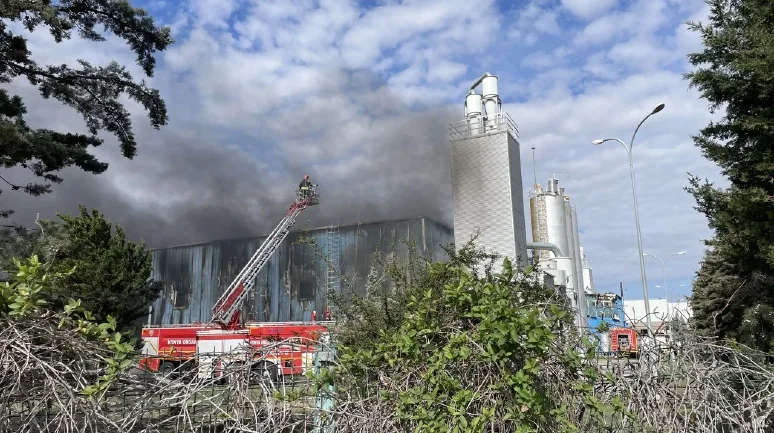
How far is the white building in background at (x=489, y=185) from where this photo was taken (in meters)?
24.6

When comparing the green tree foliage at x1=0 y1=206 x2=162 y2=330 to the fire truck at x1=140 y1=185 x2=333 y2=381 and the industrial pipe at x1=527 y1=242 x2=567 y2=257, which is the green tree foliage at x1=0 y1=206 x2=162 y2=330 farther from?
the industrial pipe at x1=527 y1=242 x2=567 y2=257

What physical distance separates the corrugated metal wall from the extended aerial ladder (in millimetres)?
1961

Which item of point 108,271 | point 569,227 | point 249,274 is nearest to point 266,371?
point 108,271

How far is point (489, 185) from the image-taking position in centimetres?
2530

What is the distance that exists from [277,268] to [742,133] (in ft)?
128

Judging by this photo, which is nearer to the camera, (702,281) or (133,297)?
(133,297)

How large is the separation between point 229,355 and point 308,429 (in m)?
0.99

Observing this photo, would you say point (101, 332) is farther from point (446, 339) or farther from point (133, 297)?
point (133, 297)

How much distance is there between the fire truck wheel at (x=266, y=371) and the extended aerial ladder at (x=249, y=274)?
2115 cm

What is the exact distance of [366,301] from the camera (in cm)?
993

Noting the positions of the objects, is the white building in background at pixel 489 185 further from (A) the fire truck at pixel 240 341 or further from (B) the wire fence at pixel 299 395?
(B) the wire fence at pixel 299 395

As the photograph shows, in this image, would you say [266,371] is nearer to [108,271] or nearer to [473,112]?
[108,271]

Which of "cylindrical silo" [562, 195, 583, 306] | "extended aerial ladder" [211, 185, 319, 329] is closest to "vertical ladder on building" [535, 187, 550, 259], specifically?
"cylindrical silo" [562, 195, 583, 306]

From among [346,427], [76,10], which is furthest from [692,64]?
[76,10]
